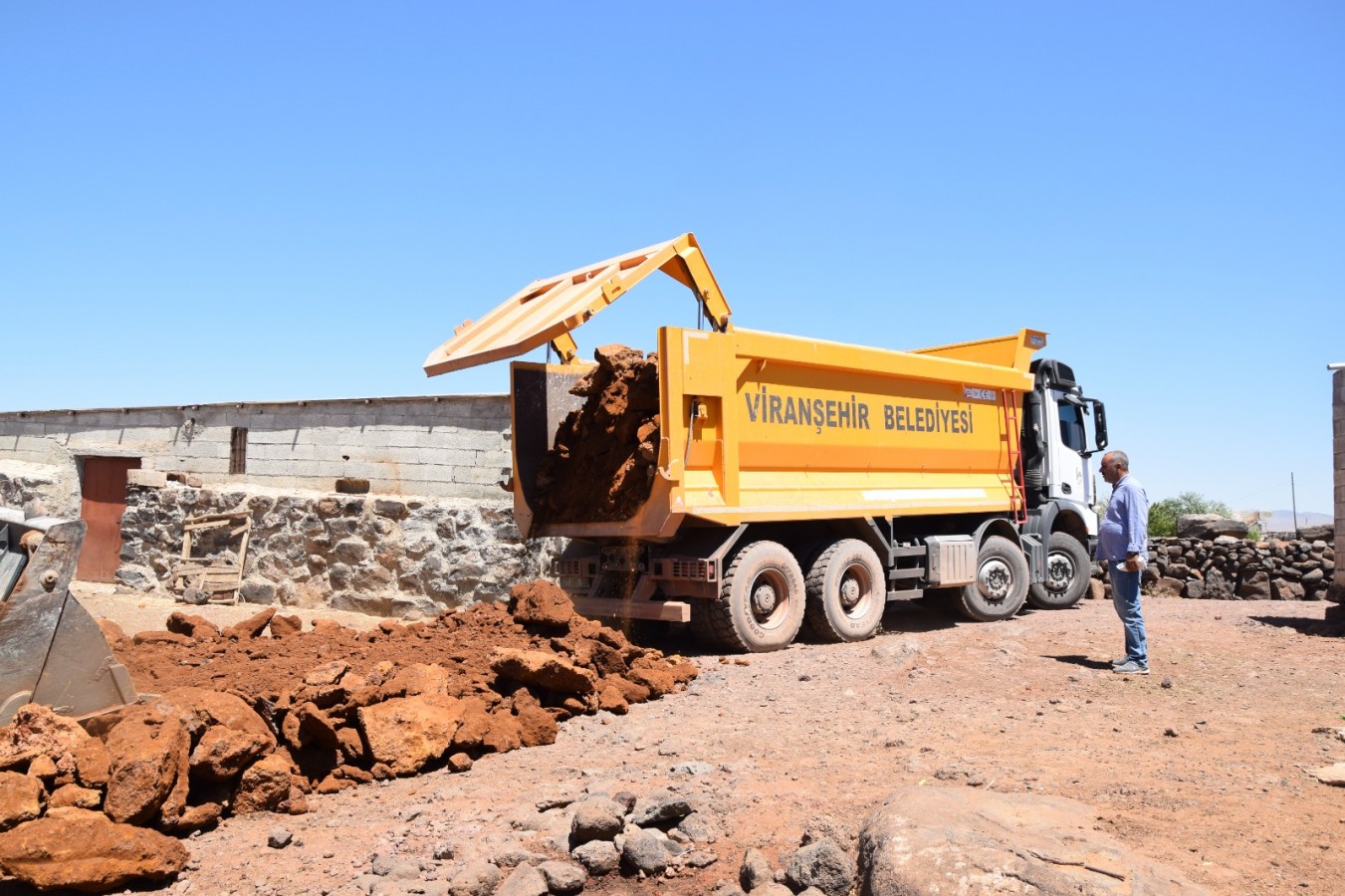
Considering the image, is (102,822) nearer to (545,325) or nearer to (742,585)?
(545,325)

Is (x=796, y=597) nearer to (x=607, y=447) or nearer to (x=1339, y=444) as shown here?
(x=607, y=447)

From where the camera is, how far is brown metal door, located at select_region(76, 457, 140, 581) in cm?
1703

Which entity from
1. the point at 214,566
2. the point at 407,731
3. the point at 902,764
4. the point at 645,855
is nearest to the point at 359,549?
the point at 214,566

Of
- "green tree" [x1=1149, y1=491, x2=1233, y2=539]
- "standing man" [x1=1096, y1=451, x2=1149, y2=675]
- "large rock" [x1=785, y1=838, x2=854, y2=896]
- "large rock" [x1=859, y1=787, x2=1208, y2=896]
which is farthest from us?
"green tree" [x1=1149, y1=491, x2=1233, y2=539]

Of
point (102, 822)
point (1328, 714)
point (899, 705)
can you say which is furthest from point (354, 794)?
point (1328, 714)

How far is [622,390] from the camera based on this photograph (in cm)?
873

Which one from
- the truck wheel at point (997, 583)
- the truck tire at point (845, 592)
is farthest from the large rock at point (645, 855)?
the truck wheel at point (997, 583)

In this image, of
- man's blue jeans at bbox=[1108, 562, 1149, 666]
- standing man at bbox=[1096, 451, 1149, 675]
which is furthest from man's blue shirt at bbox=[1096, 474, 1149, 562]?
man's blue jeans at bbox=[1108, 562, 1149, 666]

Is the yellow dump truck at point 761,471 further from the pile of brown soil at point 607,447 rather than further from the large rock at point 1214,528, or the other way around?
the large rock at point 1214,528

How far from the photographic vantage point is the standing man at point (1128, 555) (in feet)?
25.7

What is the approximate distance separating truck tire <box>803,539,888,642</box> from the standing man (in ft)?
7.37

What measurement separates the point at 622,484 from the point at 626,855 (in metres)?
4.86

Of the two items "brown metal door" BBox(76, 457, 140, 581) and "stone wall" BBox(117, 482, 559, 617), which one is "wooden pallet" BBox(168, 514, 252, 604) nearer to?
"stone wall" BBox(117, 482, 559, 617)

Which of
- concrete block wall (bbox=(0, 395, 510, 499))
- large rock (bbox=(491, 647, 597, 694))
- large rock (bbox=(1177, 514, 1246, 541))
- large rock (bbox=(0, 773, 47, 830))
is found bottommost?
large rock (bbox=(0, 773, 47, 830))
